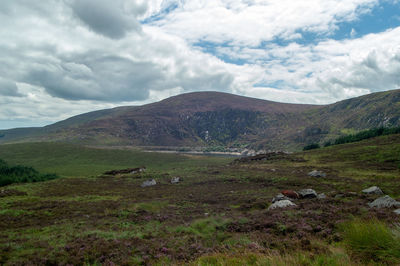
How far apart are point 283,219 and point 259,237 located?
435cm

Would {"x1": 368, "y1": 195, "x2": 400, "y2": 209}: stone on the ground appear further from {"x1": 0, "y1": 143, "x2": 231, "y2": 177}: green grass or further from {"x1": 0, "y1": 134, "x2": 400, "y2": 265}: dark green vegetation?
{"x1": 0, "y1": 143, "x2": 231, "y2": 177}: green grass

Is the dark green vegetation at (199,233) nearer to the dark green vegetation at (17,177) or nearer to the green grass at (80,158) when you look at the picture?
the dark green vegetation at (17,177)

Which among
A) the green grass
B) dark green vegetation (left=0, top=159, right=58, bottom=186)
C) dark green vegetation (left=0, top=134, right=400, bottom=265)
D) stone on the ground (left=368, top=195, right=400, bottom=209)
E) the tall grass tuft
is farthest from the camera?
the green grass

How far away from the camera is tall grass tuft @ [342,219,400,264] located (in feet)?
17.3

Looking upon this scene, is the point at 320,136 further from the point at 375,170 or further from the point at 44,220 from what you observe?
the point at 44,220

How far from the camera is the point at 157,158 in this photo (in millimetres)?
115062

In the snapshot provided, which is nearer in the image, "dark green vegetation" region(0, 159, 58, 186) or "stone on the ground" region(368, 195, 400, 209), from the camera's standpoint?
"stone on the ground" region(368, 195, 400, 209)

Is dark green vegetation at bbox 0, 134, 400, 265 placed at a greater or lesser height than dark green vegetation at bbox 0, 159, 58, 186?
greater

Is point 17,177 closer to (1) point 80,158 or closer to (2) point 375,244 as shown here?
(1) point 80,158

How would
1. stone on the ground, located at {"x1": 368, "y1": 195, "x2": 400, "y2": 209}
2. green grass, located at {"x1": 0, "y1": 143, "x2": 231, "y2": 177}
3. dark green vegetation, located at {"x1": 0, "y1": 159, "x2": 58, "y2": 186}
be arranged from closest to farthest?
stone on the ground, located at {"x1": 368, "y1": 195, "x2": 400, "y2": 209} → dark green vegetation, located at {"x1": 0, "y1": 159, "x2": 58, "y2": 186} → green grass, located at {"x1": 0, "y1": 143, "x2": 231, "y2": 177}

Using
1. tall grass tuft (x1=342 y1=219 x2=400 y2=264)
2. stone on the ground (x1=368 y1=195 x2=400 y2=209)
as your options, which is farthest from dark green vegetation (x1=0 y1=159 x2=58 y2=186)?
stone on the ground (x1=368 y1=195 x2=400 y2=209)

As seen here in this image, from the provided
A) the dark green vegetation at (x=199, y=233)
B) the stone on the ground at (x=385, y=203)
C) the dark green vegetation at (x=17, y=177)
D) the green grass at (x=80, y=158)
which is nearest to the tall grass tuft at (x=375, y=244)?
the dark green vegetation at (x=199, y=233)

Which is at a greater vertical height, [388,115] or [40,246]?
[388,115]

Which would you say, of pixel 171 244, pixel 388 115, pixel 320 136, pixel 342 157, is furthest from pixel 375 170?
pixel 388 115
